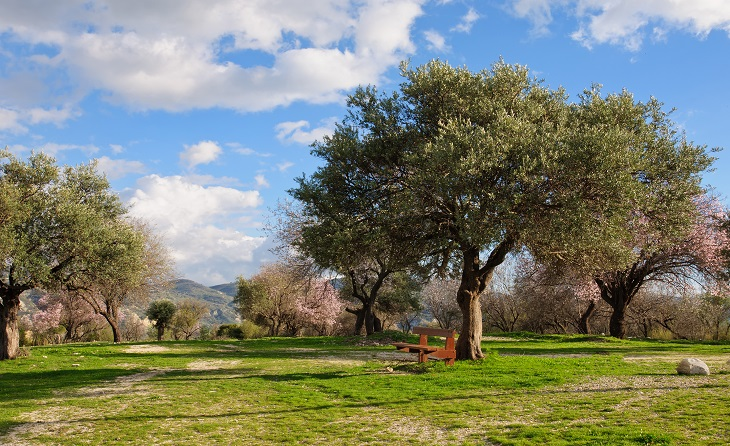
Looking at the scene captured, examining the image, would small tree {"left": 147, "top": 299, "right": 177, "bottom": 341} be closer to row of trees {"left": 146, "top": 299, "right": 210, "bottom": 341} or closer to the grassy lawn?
row of trees {"left": 146, "top": 299, "right": 210, "bottom": 341}

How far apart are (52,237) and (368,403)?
18392 mm

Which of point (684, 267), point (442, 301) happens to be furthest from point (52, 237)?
point (442, 301)

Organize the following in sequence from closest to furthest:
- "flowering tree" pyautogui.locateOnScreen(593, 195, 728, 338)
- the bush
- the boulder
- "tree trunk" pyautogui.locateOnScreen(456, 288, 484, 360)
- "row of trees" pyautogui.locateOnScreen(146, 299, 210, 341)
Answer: the boulder → "tree trunk" pyautogui.locateOnScreen(456, 288, 484, 360) → "flowering tree" pyautogui.locateOnScreen(593, 195, 728, 338) → "row of trees" pyautogui.locateOnScreen(146, 299, 210, 341) → the bush

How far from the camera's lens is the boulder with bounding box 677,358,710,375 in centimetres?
1542

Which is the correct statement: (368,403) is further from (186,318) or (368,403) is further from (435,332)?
(186,318)

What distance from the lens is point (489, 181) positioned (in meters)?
17.2

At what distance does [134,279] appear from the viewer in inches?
1055

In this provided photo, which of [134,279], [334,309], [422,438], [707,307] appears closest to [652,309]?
[707,307]

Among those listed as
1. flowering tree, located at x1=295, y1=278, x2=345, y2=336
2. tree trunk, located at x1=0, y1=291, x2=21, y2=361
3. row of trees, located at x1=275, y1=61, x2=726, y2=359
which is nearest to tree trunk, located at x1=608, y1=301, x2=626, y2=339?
row of trees, located at x1=275, y1=61, x2=726, y2=359

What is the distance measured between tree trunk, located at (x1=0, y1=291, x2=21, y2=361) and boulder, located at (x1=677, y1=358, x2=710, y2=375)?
26.4m

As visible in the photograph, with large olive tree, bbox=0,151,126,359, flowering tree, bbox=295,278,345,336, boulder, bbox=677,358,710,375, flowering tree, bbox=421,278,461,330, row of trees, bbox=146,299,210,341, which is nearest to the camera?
boulder, bbox=677,358,710,375

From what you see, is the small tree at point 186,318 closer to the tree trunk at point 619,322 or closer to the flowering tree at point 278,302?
the flowering tree at point 278,302

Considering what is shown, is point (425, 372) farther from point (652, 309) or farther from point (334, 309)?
point (652, 309)

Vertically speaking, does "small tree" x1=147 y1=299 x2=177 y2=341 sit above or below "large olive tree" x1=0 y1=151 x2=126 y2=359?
below
